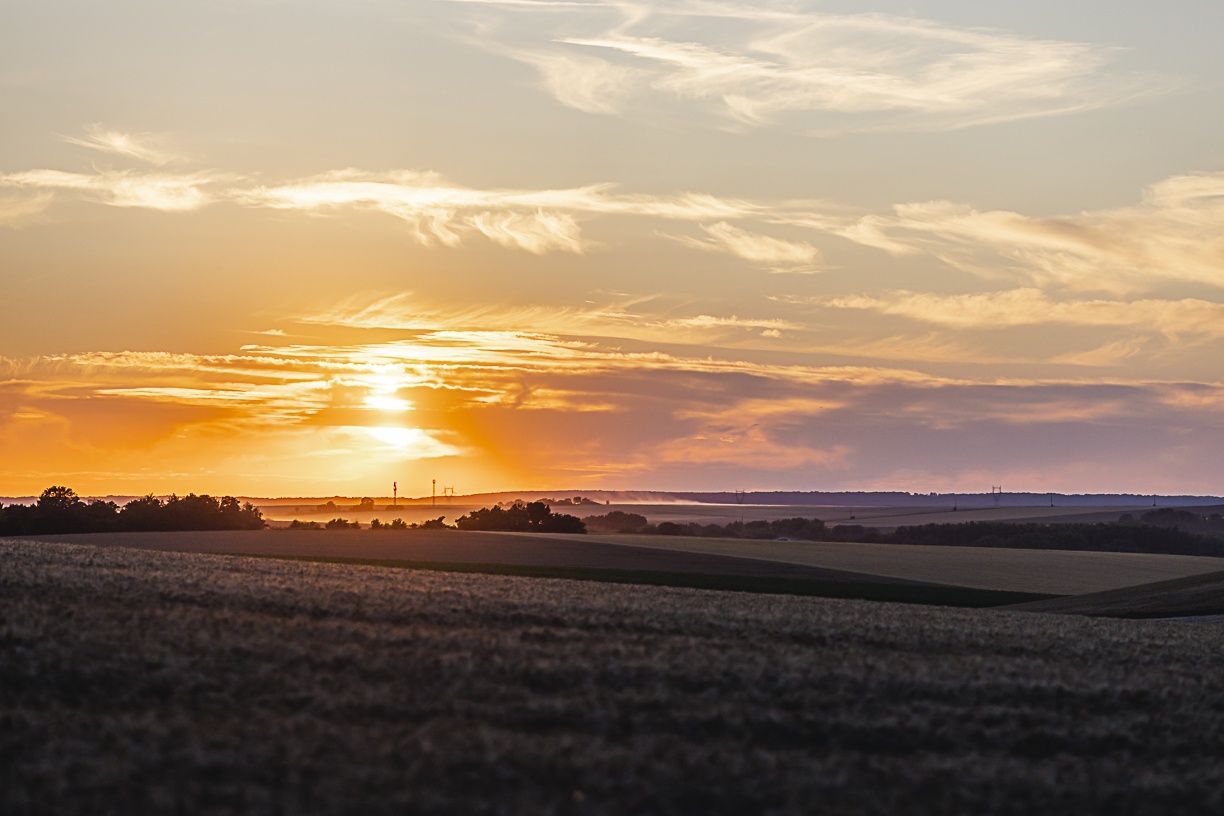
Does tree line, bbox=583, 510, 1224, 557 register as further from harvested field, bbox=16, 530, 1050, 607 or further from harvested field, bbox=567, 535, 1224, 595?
harvested field, bbox=16, 530, 1050, 607

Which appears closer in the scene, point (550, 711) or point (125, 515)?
point (550, 711)

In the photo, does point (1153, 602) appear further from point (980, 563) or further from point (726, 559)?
point (980, 563)

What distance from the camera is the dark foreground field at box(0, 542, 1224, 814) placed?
14.0m

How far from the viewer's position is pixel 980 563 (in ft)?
276

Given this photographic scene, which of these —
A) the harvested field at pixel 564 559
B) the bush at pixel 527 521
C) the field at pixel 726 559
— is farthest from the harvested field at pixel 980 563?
the bush at pixel 527 521

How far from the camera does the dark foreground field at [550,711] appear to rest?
14.0 metres

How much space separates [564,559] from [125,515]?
1749 inches

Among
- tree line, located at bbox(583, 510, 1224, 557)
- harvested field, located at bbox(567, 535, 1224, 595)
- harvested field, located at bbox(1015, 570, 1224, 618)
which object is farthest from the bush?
harvested field, located at bbox(1015, 570, 1224, 618)

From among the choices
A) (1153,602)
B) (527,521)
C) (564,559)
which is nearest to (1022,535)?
(527,521)

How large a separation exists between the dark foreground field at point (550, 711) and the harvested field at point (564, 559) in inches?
1301

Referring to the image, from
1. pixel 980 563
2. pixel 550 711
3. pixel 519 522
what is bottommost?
pixel 980 563

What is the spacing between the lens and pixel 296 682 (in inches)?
703

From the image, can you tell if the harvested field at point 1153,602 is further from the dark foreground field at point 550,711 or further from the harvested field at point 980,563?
the dark foreground field at point 550,711

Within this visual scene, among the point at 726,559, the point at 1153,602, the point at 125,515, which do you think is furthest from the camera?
the point at 125,515
